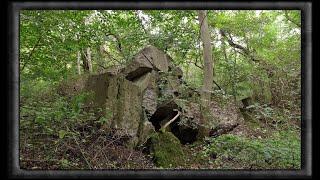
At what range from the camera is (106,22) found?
6.27m

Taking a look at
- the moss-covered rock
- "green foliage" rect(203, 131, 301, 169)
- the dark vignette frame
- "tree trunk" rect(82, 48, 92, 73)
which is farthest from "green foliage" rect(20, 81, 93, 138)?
"tree trunk" rect(82, 48, 92, 73)

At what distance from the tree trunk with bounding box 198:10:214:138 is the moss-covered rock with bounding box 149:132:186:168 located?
973 millimetres

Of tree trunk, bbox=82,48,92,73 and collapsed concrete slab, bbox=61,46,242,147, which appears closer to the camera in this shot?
collapsed concrete slab, bbox=61,46,242,147

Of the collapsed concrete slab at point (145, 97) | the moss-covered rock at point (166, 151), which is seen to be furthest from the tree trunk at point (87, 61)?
the moss-covered rock at point (166, 151)

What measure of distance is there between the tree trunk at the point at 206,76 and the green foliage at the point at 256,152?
0.46 metres

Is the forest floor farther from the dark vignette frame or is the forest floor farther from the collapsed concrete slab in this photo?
the dark vignette frame

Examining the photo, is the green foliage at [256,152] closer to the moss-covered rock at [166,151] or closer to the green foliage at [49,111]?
the moss-covered rock at [166,151]

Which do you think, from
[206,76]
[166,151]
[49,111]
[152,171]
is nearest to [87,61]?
[206,76]

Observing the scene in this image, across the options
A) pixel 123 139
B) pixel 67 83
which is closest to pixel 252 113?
pixel 123 139

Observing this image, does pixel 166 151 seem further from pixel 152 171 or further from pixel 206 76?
pixel 152 171

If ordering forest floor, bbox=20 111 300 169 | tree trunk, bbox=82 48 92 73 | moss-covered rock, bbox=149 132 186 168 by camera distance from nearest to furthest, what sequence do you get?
forest floor, bbox=20 111 300 169, moss-covered rock, bbox=149 132 186 168, tree trunk, bbox=82 48 92 73

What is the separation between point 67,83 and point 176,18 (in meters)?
2.75

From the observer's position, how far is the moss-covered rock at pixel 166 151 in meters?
5.05

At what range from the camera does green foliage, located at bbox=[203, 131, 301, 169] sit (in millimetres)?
4805
